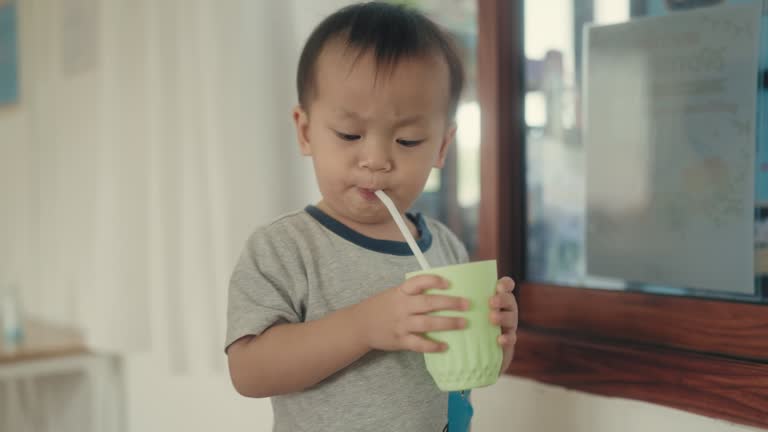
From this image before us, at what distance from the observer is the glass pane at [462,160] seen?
57.6 inches

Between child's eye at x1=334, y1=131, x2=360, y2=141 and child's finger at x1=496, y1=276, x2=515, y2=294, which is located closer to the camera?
child's finger at x1=496, y1=276, x2=515, y2=294

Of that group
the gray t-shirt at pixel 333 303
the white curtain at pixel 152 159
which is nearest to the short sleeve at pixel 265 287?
the gray t-shirt at pixel 333 303

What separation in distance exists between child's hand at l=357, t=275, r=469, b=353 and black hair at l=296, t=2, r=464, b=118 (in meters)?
0.27

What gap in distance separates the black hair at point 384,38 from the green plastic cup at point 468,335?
0.88ft

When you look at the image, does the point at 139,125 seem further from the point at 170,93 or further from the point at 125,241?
the point at 125,241

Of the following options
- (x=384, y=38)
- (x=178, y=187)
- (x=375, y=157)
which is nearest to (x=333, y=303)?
(x=375, y=157)

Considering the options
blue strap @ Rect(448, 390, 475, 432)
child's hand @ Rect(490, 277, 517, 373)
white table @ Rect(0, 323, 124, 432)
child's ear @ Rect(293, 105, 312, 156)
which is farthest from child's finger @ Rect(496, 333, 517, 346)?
white table @ Rect(0, 323, 124, 432)

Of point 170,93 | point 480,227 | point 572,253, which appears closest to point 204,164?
point 170,93

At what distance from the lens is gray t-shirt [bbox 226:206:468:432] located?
2.64 feet

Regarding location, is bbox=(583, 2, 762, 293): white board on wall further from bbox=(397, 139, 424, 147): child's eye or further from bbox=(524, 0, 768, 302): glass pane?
bbox=(397, 139, 424, 147): child's eye

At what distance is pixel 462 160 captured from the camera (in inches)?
75.8

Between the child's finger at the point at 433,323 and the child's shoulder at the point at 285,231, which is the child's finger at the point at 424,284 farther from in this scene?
the child's shoulder at the point at 285,231

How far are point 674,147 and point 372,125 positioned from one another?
1.71 ft

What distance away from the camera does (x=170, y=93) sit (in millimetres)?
1738
